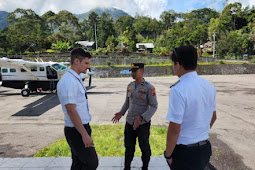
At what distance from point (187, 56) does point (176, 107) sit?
54cm

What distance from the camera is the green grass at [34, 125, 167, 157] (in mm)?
4220

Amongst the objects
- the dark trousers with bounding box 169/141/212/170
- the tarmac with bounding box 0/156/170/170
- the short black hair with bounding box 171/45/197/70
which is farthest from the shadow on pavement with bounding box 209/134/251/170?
the short black hair with bounding box 171/45/197/70

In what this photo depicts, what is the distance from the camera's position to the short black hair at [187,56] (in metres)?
1.83

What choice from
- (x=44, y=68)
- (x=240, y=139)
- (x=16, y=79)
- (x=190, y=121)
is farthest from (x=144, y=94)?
(x=16, y=79)

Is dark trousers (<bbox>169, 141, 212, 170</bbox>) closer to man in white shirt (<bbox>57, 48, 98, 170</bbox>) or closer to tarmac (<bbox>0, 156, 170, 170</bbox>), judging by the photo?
man in white shirt (<bbox>57, 48, 98, 170</bbox>)

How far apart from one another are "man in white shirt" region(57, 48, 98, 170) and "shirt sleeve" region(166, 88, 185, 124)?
3.68ft

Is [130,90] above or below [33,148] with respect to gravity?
above

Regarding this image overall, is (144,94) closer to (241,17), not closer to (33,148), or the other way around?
(33,148)

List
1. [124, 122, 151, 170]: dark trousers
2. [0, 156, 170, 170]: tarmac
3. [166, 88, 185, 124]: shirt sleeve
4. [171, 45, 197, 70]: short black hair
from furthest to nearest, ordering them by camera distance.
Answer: [0, 156, 170, 170]: tarmac < [124, 122, 151, 170]: dark trousers < [171, 45, 197, 70]: short black hair < [166, 88, 185, 124]: shirt sleeve

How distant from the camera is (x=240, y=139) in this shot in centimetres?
516

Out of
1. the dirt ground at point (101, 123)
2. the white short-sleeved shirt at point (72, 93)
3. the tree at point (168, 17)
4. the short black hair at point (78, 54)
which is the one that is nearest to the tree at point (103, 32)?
the tree at point (168, 17)

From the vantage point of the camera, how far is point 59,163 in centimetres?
369

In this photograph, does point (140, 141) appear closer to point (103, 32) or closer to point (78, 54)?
point (78, 54)

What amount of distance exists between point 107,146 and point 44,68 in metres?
10.5
